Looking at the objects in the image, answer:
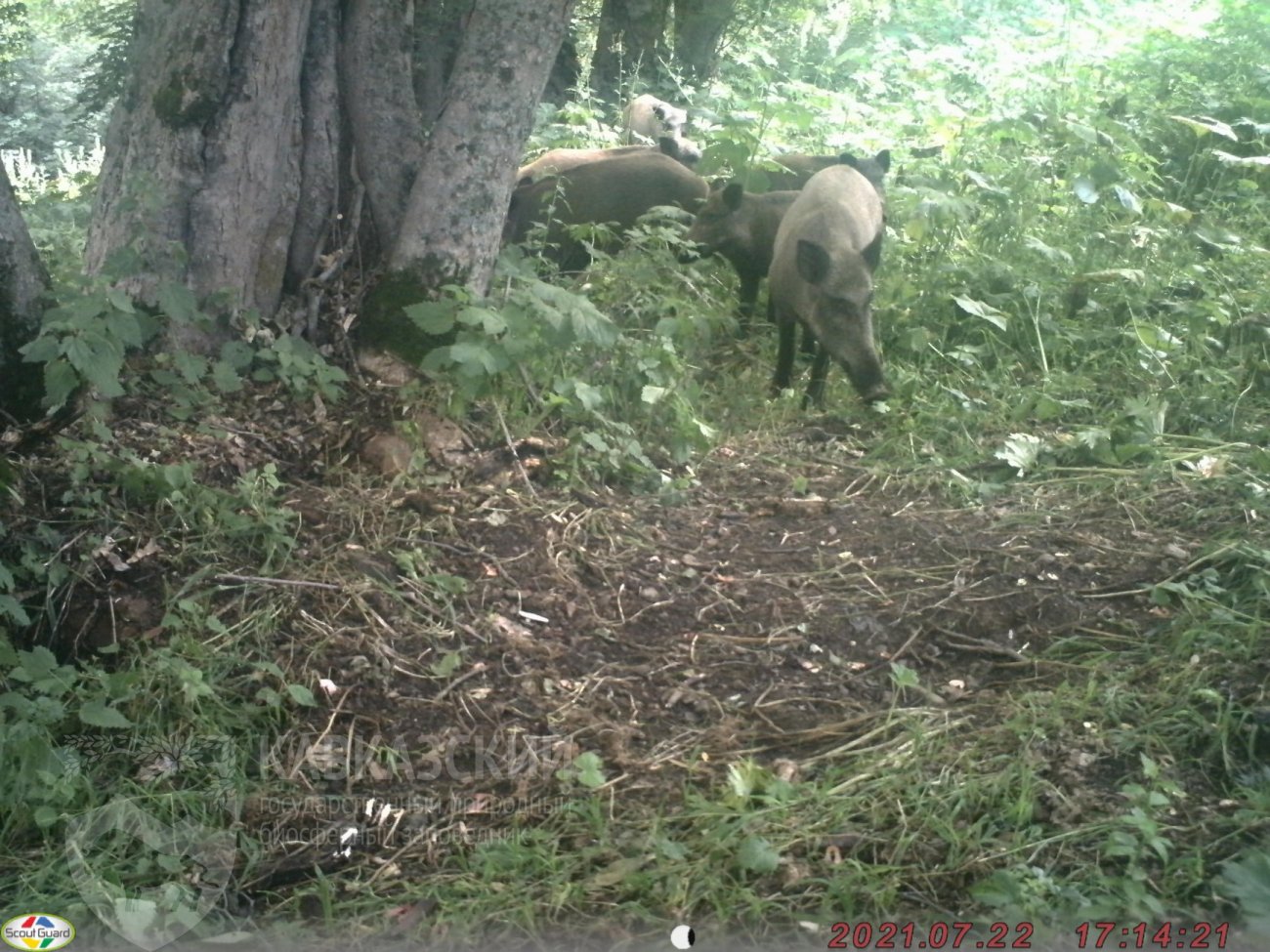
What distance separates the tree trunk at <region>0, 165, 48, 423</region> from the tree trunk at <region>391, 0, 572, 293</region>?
1.45 metres

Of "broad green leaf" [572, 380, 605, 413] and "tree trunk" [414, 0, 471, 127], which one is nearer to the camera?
"broad green leaf" [572, 380, 605, 413]

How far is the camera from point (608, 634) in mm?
4227

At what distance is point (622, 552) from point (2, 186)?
8.15 feet

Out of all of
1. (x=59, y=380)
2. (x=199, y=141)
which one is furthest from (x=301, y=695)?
(x=199, y=141)

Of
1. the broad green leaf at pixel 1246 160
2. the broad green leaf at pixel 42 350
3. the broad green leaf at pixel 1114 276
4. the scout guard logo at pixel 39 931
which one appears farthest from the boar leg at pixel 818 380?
the scout guard logo at pixel 39 931

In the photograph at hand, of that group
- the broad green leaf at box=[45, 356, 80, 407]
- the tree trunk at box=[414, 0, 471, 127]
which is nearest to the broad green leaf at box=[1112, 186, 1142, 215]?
the tree trunk at box=[414, 0, 471, 127]

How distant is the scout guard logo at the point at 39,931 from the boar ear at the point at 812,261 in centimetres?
478

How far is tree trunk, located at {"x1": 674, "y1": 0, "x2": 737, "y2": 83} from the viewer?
10938 mm

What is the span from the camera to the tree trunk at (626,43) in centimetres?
1145

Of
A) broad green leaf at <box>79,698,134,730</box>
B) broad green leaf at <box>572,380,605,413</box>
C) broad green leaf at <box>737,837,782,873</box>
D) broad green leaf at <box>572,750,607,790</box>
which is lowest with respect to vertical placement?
broad green leaf at <box>572,750,607,790</box>

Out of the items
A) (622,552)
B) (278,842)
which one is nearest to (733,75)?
(622,552)

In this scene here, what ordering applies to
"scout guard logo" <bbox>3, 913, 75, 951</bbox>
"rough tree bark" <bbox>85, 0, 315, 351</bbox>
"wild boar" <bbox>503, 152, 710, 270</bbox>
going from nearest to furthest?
"scout guard logo" <bbox>3, 913, 75, 951</bbox> → "rough tree bark" <bbox>85, 0, 315, 351</bbox> → "wild boar" <bbox>503, 152, 710, 270</bbox>

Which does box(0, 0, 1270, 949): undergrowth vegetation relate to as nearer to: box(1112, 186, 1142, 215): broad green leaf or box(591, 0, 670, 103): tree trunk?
box(1112, 186, 1142, 215): broad green leaf

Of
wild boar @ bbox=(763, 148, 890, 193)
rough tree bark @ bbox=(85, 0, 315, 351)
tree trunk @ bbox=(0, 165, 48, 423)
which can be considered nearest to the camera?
tree trunk @ bbox=(0, 165, 48, 423)
